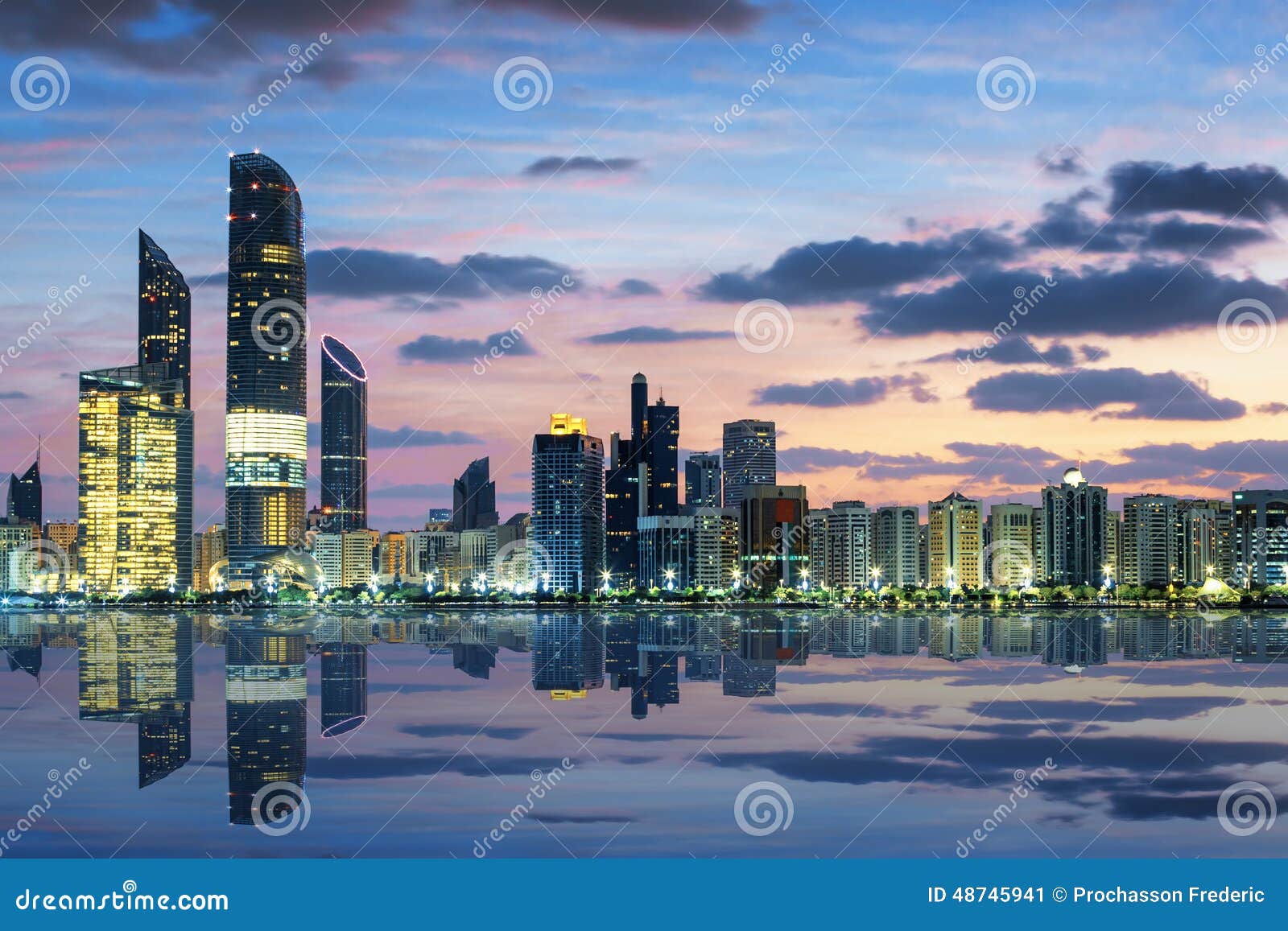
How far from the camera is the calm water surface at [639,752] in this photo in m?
23.4

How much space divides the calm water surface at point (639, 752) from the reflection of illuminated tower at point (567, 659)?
41 cm

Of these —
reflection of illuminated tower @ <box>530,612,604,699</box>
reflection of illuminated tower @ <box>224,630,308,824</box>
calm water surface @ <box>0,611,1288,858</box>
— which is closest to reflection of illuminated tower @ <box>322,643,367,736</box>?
calm water surface @ <box>0,611,1288,858</box>

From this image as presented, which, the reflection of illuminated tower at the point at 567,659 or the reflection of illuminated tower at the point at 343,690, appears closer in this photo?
the reflection of illuminated tower at the point at 343,690

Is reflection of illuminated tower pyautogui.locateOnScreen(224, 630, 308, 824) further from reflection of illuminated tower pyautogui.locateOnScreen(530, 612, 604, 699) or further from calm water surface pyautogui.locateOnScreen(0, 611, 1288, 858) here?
→ reflection of illuminated tower pyautogui.locateOnScreen(530, 612, 604, 699)

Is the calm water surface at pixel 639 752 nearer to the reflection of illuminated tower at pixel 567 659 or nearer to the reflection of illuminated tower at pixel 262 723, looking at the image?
Answer: the reflection of illuminated tower at pixel 262 723

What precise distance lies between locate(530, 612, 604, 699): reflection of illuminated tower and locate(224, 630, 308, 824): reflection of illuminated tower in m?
8.84

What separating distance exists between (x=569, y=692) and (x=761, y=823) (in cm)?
2393

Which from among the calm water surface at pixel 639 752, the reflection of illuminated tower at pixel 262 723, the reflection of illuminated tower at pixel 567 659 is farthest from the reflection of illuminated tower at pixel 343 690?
the reflection of illuminated tower at pixel 567 659

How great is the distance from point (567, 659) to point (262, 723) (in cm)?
2998

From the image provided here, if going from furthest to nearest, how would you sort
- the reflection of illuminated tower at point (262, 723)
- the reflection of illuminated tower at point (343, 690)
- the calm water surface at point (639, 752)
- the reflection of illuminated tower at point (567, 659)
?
the reflection of illuminated tower at point (567, 659) < the reflection of illuminated tower at point (343, 690) < the reflection of illuminated tower at point (262, 723) < the calm water surface at point (639, 752)

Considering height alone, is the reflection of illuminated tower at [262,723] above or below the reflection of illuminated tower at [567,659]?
above

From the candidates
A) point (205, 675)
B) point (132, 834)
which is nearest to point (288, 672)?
point (205, 675)

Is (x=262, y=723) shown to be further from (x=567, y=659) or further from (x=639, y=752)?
(x=567, y=659)

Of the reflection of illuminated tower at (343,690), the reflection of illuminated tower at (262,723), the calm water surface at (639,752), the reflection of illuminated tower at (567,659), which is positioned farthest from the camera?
the reflection of illuminated tower at (567,659)
